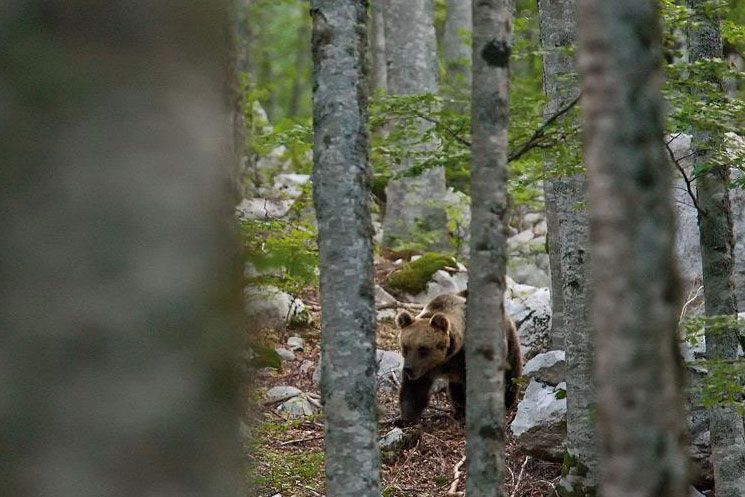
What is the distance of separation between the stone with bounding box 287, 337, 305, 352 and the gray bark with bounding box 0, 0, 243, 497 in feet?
31.7

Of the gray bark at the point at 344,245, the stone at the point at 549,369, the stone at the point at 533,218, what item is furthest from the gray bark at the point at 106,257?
the stone at the point at 533,218

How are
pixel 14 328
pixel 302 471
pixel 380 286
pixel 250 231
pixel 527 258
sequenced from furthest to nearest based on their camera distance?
pixel 527 258
pixel 380 286
pixel 302 471
pixel 250 231
pixel 14 328

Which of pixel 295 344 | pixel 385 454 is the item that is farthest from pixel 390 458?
pixel 295 344

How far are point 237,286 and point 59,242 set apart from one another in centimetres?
23

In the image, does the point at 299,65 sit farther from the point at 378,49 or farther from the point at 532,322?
the point at 532,322

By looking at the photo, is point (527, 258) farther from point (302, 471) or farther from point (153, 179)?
point (153, 179)

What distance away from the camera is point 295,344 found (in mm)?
10789

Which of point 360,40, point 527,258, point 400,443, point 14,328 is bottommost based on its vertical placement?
point 400,443

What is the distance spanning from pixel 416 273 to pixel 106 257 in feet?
38.6

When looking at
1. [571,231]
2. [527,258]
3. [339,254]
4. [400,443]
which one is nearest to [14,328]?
[339,254]

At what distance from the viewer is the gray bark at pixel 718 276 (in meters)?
6.79

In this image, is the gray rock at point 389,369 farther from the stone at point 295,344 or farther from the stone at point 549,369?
the stone at point 549,369

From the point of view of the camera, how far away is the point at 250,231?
571cm

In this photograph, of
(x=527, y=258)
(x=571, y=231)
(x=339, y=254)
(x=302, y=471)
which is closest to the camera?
(x=339, y=254)
